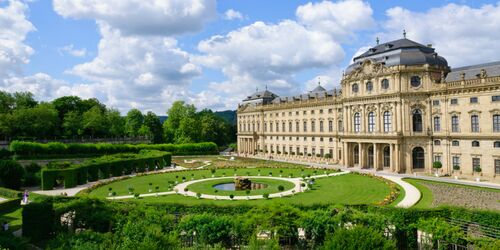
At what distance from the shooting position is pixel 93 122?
86.4 m

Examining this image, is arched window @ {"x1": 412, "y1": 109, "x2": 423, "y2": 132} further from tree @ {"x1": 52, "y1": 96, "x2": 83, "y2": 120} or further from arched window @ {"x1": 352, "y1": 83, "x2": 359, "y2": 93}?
tree @ {"x1": 52, "y1": 96, "x2": 83, "y2": 120}

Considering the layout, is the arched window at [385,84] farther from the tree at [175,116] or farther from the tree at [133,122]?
the tree at [133,122]

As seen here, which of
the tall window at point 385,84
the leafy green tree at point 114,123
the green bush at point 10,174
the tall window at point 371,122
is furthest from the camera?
the leafy green tree at point 114,123

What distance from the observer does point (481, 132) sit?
41.8 meters

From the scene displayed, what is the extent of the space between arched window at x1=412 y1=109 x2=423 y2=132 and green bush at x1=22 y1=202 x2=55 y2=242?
4555 centimetres

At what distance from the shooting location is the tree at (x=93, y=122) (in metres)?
86.3

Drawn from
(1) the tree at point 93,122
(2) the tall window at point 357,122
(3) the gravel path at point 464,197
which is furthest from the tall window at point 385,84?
(1) the tree at point 93,122

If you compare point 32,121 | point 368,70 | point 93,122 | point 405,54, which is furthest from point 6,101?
point 405,54

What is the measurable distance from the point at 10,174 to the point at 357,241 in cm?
4100

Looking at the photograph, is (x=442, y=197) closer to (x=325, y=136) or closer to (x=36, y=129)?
(x=325, y=136)

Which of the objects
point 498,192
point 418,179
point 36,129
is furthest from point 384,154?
point 36,129

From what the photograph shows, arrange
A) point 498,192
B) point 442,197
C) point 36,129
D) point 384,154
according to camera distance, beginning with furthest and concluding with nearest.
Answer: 1. point 36,129
2. point 384,154
3. point 498,192
4. point 442,197

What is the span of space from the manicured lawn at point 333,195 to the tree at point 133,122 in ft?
270

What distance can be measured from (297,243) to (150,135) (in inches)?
3627
